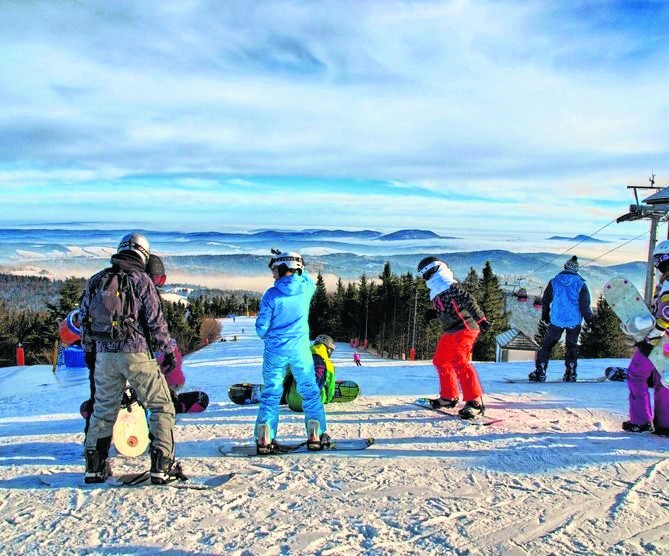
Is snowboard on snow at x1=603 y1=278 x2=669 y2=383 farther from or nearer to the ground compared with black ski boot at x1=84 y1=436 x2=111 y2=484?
farther from the ground

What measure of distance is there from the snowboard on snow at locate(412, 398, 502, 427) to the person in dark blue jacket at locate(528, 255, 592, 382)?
341cm

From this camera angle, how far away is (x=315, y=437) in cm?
566

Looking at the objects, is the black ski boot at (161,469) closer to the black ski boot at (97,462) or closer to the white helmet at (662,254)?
the black ski boot at (97,462)

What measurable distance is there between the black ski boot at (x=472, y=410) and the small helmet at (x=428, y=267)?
5.77ft

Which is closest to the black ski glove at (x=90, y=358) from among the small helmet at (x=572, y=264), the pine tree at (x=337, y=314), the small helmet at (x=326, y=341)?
the small helmet at (x=326, y=341)

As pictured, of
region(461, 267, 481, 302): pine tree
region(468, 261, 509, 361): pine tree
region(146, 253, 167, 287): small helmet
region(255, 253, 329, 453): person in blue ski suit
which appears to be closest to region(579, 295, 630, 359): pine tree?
region(468, 261, 509, 361): pine tree

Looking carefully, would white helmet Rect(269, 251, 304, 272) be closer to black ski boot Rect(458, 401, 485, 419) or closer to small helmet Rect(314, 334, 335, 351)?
small helmet Rect(314, 334, 335, 351)

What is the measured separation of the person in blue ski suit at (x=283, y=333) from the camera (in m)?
5.35

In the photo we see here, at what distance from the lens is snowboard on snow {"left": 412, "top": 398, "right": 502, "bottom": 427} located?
670cm

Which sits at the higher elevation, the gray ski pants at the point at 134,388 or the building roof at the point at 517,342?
the gray ski pants at the point at 134,388

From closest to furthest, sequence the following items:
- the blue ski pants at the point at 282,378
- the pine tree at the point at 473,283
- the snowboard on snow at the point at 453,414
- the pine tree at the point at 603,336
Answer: the blue ski pants at the point at 282,378, the snowboard on snow at the point at 453,414, the pine tree at the point at 603,336, the pine tree at the point at 473,283

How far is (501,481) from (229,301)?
417 ft

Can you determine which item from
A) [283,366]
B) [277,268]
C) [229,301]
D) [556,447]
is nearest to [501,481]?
[556,447]

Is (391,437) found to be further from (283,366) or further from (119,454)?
(119,454)
